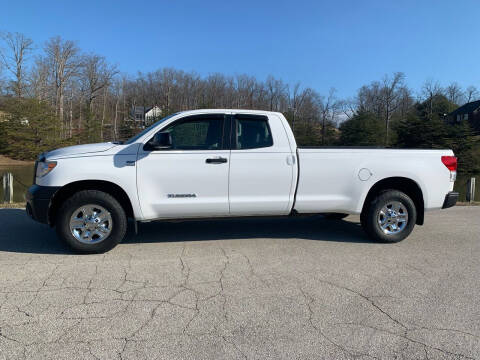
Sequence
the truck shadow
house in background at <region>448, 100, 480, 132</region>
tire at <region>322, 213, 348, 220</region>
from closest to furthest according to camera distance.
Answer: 1. the truck shadow
2. tire at <region>322, 213, 348, 220</region>
3. house in background at <region>448, 100, 480, 132</region>

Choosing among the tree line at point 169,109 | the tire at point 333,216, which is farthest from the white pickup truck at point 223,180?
the tree line at point 169,109

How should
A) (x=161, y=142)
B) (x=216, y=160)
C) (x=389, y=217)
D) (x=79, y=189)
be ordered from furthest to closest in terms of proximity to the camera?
(x=389, y=217) → (x=216, y=160) → (x=79, y=189) → (x=161, y=142)

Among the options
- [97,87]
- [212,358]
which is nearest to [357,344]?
[212,358]

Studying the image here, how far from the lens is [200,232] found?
5.95 m

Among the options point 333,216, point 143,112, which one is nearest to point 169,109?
point 143,112

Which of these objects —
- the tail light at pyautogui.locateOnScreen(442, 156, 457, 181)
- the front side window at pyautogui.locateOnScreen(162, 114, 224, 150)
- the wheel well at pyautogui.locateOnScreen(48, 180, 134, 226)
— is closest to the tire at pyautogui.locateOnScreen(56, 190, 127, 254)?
the wheel well at pyautogui.locateOnScreen(48, 180, 134, 226)

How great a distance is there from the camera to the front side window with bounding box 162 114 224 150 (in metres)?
4.94

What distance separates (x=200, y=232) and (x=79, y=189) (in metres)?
2.07

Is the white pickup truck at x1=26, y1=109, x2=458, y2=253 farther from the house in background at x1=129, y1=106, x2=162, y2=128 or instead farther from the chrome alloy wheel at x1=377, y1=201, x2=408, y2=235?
the house in background at x1=129, y1=106, x2=162, y2=128

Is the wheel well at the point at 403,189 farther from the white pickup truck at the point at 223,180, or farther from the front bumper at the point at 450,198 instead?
the front bumper at the point at 450,198

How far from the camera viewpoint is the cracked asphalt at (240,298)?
2.67m

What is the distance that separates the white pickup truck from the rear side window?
1 centimetres

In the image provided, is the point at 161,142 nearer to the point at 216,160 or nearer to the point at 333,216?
the point at 216,160

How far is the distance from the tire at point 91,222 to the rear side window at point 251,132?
6.18 feet
